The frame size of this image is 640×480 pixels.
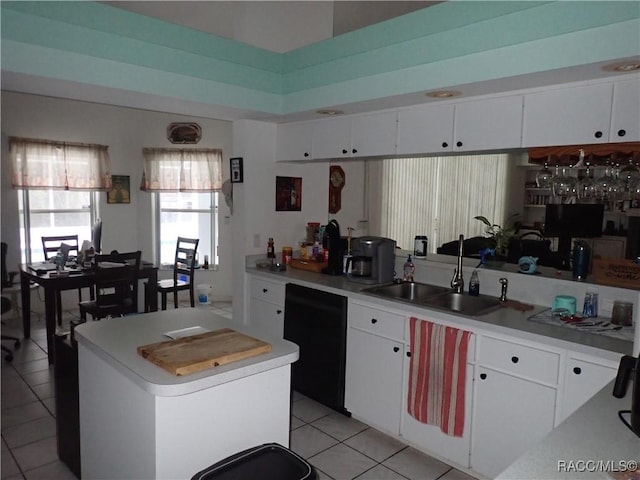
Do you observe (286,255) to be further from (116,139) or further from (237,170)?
(116,139)

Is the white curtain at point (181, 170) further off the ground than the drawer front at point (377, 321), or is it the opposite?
the white curtain at point (181, 170)

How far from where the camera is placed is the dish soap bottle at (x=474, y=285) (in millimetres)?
3015

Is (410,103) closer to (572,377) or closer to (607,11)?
(607,11)

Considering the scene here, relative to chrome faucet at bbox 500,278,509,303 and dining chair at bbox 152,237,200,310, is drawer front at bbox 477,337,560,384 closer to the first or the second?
chrome faucet at bbox 500,278,509,303

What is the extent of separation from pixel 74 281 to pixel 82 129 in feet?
7.59

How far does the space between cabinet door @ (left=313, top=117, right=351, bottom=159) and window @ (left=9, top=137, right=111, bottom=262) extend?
3.45 metres

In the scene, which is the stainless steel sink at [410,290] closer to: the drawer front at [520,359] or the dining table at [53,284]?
the drawer front at [520,359]

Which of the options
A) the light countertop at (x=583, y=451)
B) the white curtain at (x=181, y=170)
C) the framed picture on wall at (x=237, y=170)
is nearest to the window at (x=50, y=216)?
the white curtain at (x=181, y=170)

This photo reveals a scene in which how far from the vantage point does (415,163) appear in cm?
502

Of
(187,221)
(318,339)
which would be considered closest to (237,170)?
(318,339)

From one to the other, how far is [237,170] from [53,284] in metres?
1.95

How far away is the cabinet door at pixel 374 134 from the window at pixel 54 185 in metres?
3.84

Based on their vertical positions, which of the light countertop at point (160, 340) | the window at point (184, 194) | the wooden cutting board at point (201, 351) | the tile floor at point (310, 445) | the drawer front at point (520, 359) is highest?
the window at point (184, 194)

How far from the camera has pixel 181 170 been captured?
20.2ft
